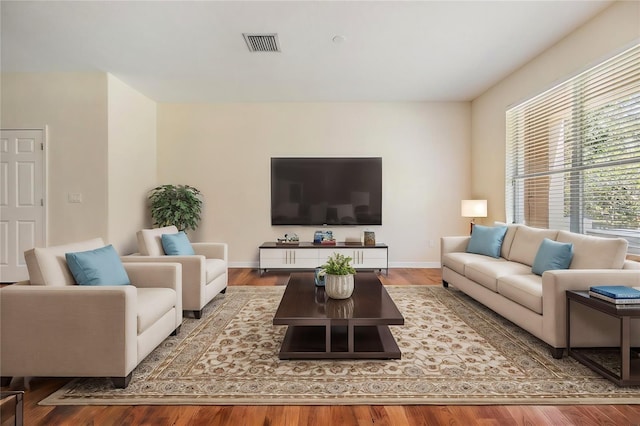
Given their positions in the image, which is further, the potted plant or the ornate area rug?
the potted plant

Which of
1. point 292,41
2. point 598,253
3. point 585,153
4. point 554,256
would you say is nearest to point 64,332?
point 292,41

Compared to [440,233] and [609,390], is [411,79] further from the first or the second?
[609,390]

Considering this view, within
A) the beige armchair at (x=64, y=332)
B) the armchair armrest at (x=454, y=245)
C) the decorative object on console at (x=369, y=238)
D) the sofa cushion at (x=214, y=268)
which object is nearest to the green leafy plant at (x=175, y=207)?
the sofa cushion at (x=214, y=268)

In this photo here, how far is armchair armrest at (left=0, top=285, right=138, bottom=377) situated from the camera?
75.7 inches

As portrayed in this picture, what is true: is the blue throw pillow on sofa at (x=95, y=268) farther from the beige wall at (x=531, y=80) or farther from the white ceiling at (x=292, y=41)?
the beige wall at (x=531, y=80)

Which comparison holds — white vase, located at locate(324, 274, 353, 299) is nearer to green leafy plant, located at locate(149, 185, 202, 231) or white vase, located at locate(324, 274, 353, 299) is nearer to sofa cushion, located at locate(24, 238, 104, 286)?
sofa cushion, located at locate(24, 238, 104, 286)

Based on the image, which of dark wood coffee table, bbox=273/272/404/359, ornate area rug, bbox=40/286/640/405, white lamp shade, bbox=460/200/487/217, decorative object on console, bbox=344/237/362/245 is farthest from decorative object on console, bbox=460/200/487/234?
dark wood coffee table, bbox=273/272/404/359

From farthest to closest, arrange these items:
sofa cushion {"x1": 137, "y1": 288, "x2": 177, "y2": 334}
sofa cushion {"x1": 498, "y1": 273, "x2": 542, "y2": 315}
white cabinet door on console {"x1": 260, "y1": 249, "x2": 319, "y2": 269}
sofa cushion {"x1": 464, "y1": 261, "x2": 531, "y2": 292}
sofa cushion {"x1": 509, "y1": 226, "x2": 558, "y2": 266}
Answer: white cabinet door on console {"x1": 260, "y1": 249, "x2": 319, "y2": 269} < sofa cushion {"x1": 509, "y1": 226, "x2": 558, "y2": 266} < sofa cushion {"x1": 464, "y1": 261, "x2": 531, "y2": 292} < sofa cushion {"x1": 498, "y1": 273, "x2": 542, "y2": 315} < sofa cushion {"x1": 137, "y1": 288, "x2": 177, "y2": 334}

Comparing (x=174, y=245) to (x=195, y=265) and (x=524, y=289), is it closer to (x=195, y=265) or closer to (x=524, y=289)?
(x=195, y=265)

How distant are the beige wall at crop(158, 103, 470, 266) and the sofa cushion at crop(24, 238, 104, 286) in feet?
11.1

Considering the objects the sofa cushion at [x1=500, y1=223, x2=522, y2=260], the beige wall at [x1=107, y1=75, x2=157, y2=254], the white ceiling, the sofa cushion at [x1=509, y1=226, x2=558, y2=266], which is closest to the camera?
the white ceiling

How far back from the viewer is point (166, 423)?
167 centimetres

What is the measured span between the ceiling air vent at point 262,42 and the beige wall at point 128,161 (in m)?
2.18

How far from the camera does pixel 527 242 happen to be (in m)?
3.54
